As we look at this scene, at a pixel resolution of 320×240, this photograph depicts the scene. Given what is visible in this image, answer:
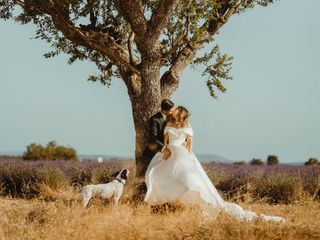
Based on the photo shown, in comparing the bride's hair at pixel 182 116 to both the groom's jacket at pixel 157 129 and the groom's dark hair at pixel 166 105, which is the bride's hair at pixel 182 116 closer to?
the groom's dark hair at pixel 166 105

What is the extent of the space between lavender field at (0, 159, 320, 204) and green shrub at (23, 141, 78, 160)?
801 inches

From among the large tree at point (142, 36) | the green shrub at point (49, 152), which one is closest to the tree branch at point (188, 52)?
the large tree at point (142, 36)

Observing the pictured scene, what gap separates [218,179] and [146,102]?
500 cm

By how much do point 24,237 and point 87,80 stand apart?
919 cm

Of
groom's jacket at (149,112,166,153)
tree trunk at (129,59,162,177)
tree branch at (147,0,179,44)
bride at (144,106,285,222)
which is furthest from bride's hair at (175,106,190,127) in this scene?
tree branch at (147,0,179,44)

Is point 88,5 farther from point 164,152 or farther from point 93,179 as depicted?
point 93,179

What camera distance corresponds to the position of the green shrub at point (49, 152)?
41112 millimetres

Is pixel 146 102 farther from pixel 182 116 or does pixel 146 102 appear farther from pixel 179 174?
pixel 179 174

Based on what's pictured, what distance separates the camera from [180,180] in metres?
11.4

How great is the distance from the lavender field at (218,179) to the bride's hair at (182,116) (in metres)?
4.56

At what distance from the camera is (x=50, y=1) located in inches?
545

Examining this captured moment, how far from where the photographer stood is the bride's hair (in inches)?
458

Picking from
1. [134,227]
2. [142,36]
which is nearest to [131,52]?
[142,36]

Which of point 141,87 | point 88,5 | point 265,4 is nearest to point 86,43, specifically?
point 88,5
